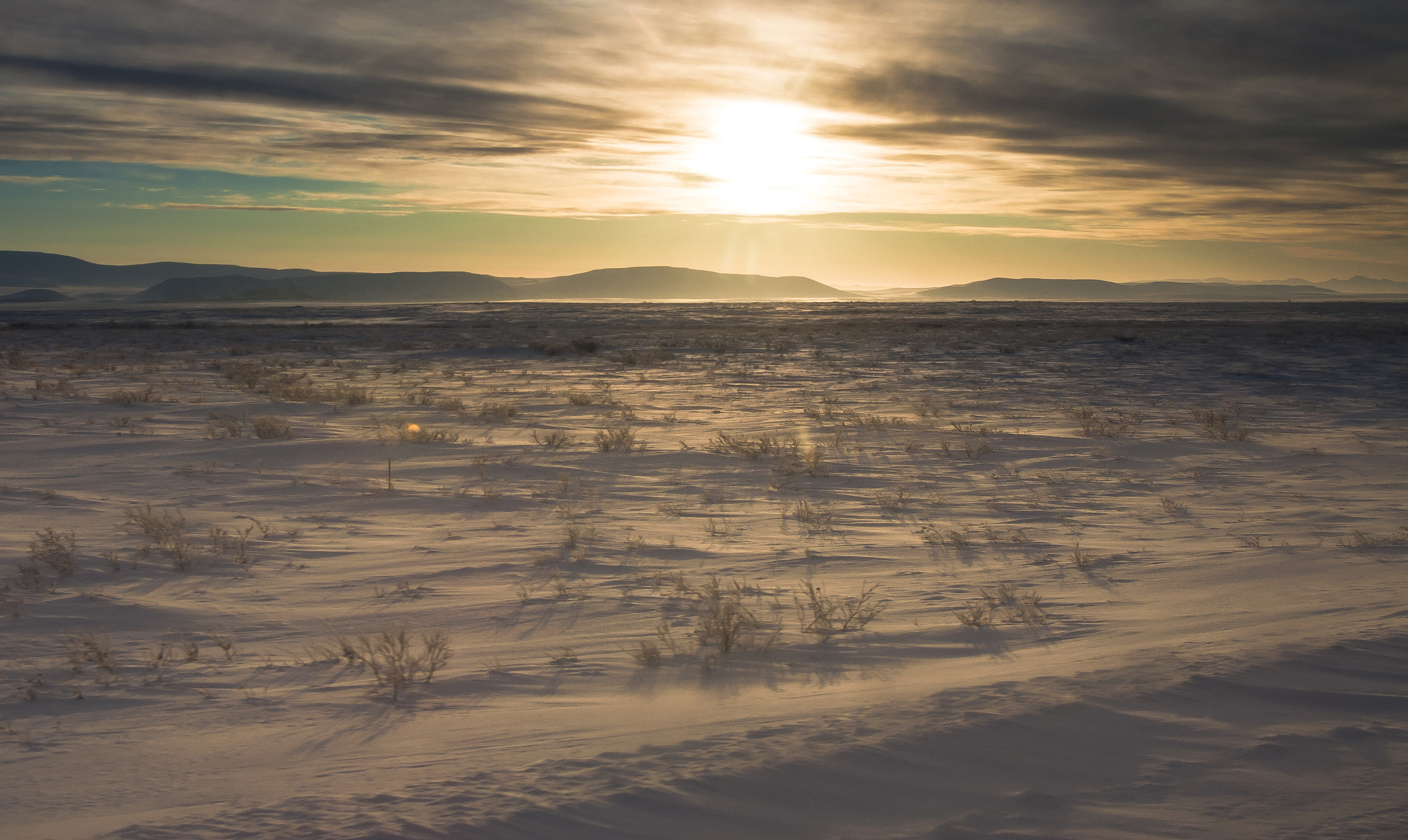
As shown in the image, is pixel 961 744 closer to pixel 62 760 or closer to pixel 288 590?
Result: pixel 62 760

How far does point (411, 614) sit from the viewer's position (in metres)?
4.30

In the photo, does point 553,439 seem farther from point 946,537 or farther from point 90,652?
point 90,652

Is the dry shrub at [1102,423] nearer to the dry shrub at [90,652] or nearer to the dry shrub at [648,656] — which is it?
the dry shrub at [648,656]

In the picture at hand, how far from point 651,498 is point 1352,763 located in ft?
17.0

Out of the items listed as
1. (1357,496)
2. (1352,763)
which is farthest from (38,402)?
(1357,496)

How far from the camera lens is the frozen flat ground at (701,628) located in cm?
250

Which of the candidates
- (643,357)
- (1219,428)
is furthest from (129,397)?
(1219,428)

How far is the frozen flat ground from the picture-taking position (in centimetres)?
250

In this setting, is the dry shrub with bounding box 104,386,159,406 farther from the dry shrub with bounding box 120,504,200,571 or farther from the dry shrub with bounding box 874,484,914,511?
the dry shrub with bounding box 874,484,914,511

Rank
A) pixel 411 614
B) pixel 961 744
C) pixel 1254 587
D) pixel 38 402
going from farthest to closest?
1. pixel 38 402
2. pixel 1254 587
3. pixel 411 614
4. pixel 961 744

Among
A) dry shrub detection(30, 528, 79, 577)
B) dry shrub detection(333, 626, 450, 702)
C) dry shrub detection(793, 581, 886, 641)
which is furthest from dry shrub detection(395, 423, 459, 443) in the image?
dry shrub detection(793, 581, 886, 641)

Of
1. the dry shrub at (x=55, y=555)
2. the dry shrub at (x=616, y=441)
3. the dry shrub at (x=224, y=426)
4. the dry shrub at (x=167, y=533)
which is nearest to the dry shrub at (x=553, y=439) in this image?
the dry shrub at (x=616, y=441)

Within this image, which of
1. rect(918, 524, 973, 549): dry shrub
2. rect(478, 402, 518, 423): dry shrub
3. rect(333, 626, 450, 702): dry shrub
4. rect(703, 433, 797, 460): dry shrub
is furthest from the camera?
rect(478, 402, 518, 423): dry shrub

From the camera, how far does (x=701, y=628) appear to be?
4004 mm
